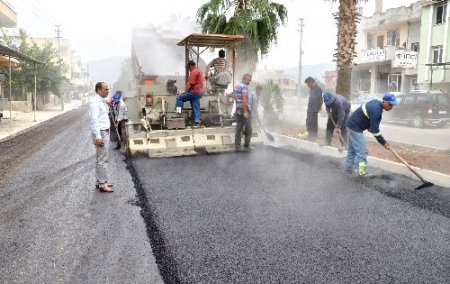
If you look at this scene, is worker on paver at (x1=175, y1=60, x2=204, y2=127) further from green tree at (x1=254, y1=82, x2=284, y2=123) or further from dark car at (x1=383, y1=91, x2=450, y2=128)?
dark car at (x1=383, y1=91, x2=450, y2=128)

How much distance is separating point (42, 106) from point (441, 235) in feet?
120

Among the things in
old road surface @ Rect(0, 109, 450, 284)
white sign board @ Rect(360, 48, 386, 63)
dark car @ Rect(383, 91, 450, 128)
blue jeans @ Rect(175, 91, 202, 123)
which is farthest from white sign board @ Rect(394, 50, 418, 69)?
old road surface @ Rect(0, 109, 450, 284)

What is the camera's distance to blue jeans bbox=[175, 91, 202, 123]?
9.23 meters

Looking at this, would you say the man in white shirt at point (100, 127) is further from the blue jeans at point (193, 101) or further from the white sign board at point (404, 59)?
the white sign board at point (404, 59)

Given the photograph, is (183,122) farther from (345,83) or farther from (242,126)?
(345,83)

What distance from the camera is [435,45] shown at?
79.3 feet

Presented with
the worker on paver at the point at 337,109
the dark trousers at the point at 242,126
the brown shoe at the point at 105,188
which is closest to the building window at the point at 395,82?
the worker on paver at the point at 337,109

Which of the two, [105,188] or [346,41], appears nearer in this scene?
[105,188]

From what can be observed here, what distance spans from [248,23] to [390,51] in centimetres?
1675

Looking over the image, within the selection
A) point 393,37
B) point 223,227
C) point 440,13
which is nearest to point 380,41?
point 393,37

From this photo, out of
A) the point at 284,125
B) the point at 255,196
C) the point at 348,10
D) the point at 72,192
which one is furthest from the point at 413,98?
the point at 72,192

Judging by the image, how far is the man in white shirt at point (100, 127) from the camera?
19.1ft

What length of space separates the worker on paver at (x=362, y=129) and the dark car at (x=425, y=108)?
10902 millimetres

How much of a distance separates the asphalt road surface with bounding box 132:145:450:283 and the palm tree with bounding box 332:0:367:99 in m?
4.26
